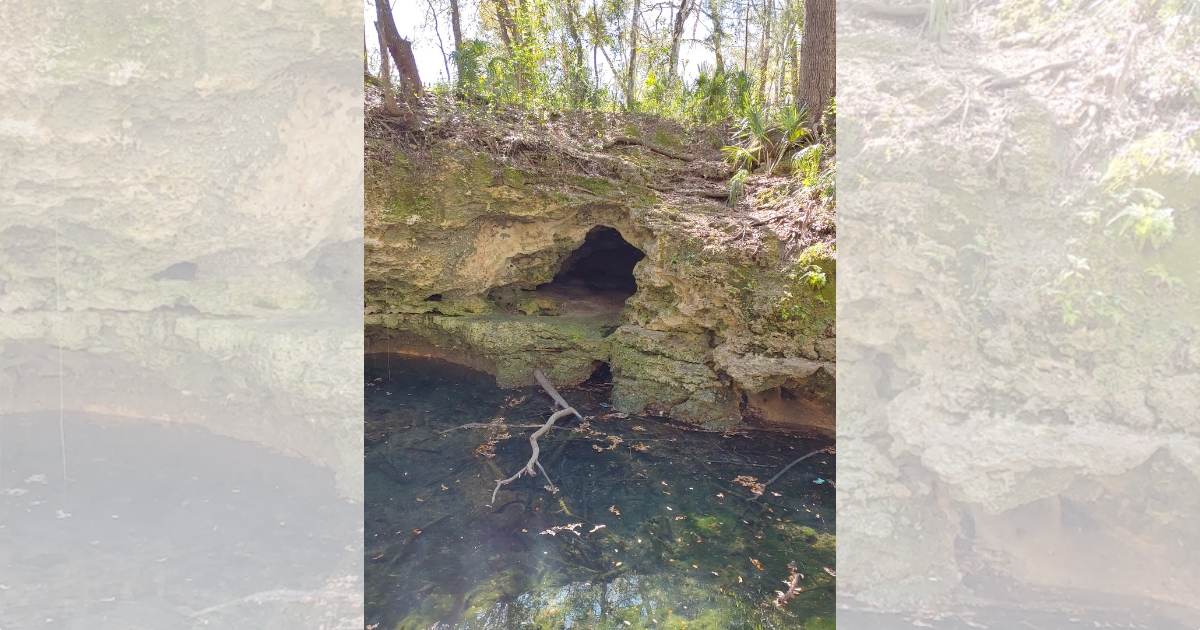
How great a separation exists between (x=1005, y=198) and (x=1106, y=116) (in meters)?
0.71

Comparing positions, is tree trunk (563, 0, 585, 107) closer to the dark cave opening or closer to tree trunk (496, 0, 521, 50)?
tree trunk (496, 0, 521, 50)

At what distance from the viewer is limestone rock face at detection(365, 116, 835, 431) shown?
20.5ft

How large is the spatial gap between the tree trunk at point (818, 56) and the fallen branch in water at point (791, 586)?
5.25 m

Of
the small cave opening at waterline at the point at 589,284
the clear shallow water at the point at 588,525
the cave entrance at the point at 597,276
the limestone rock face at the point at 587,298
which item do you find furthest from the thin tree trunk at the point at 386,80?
the clear shallow water at the point at 588,525

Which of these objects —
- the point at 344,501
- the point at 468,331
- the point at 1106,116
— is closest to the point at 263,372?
the point at 344,501

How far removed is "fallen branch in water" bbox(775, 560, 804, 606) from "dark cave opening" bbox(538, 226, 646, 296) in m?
5.35

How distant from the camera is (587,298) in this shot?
29.4ft

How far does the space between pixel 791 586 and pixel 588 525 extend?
1.63 meters

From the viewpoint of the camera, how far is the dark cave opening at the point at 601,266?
9.27 metres

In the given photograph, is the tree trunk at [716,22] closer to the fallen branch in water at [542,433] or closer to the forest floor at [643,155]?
the forest floor at [643,155]

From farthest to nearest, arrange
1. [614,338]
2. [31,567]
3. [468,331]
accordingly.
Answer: [468,331] → [614,338] → [31,567]

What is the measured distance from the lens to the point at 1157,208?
3414mm

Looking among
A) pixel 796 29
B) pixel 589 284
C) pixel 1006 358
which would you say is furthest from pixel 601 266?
pixel 796 29

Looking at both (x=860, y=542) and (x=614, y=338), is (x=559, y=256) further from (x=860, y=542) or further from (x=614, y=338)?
(x=860, y=542)
